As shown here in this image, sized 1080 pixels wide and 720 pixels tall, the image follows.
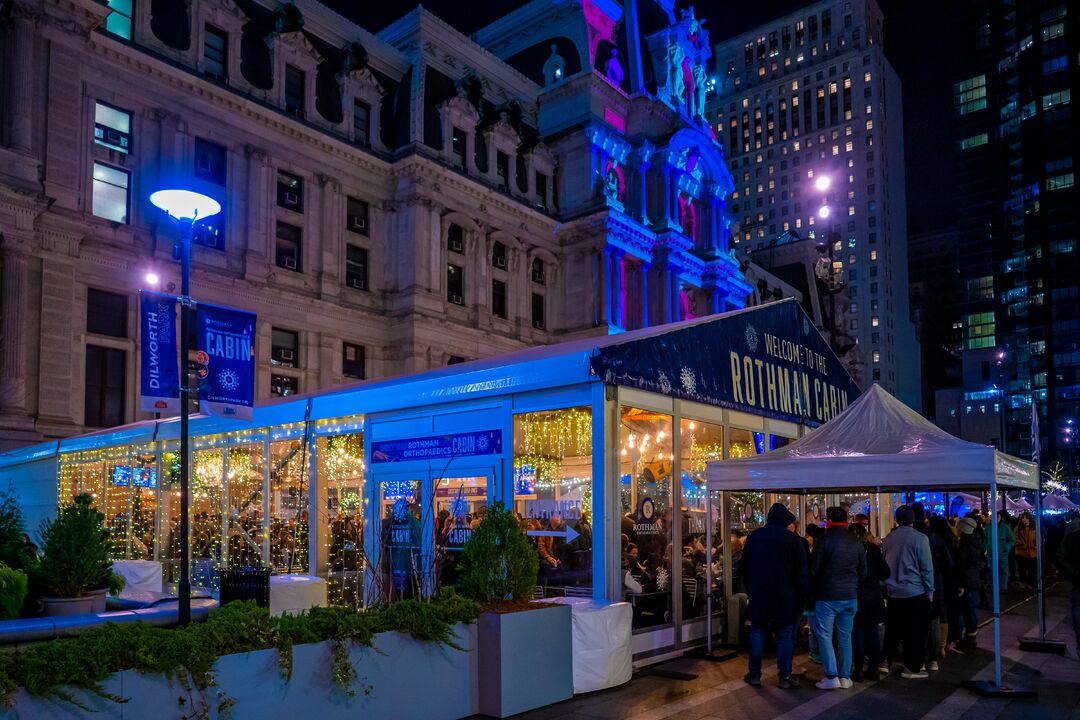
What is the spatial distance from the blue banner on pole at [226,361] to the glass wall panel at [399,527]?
12.6 feet

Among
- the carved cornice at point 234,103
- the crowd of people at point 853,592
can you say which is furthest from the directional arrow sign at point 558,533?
the carved cornice at point 234,103

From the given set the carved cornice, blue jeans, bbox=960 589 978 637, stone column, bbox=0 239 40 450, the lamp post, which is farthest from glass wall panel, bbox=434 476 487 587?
the carved cornice

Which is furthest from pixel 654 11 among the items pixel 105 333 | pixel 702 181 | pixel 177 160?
pixel 105 333

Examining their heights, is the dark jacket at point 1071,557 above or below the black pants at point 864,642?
above

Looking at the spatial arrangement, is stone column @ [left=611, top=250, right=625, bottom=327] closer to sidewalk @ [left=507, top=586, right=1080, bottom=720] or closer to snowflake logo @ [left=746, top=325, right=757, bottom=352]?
snowflake logo @ [left=746, top=325, right=757, bottom=352]

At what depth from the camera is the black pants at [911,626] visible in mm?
10328

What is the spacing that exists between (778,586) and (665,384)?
10.7 ft

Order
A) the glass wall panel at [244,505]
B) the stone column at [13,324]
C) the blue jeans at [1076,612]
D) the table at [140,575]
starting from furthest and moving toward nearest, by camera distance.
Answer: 1. the stone column at [13,324]
2. the glass wall panel at [244,505]
3. the table at [140,575]
4. the blue jeans at [1076,612]

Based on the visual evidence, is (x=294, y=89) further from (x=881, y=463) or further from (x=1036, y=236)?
(x=1036, y=236)

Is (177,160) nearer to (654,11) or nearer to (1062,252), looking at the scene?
(654,11)

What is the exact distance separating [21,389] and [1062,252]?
100 meters

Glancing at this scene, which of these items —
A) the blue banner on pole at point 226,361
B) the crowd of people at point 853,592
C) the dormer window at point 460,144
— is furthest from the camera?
the dormer window at point 460,144

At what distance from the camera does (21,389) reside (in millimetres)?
25859

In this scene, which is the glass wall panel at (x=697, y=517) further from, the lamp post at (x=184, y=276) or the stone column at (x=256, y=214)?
the stone column at (x=256, y=214)
